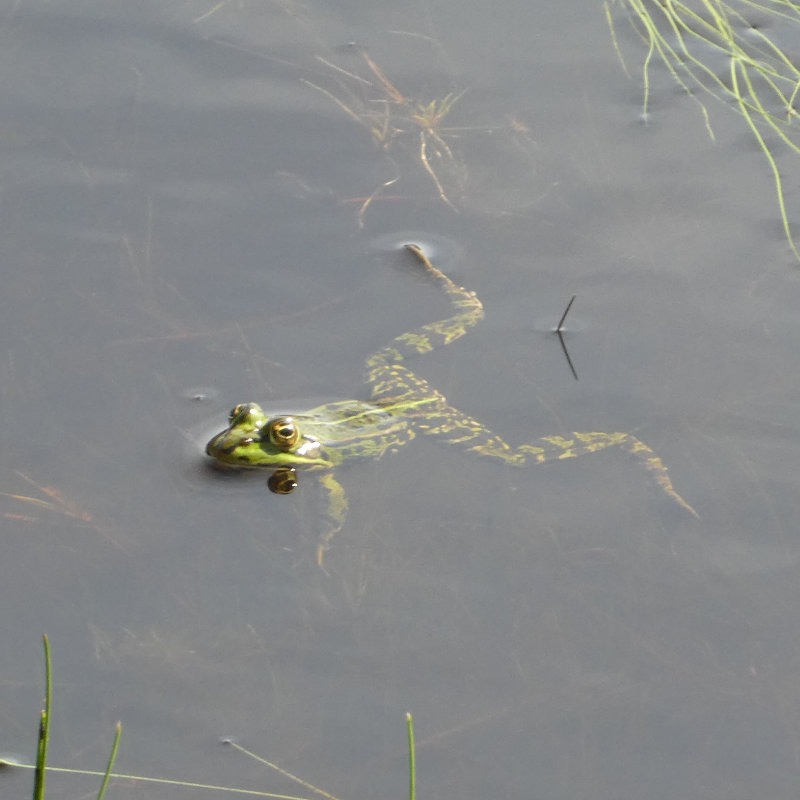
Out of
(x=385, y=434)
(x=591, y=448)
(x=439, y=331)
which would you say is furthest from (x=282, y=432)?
(x=591, y=448)

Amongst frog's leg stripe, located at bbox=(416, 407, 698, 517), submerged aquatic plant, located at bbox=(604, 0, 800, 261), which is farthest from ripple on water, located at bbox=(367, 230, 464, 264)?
submerged aquatic plant, located at bbox=(604, 0, 800, 261)

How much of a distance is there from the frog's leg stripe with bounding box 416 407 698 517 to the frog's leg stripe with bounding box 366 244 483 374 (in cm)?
45

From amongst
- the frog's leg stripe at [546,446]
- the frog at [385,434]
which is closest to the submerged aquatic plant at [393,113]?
the frog at [385,434]

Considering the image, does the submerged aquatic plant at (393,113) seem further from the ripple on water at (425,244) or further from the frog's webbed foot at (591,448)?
the frog's webbed foot at (591,448)

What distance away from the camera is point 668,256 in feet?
20.7

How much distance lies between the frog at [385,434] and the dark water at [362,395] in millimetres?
76

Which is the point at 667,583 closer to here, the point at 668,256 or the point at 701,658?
the point at 701,658

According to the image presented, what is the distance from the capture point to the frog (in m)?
5.49

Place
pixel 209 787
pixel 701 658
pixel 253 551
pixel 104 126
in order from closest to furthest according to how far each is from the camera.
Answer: pixel 209 787 < pixel 701 658 < pixel 253 551 < pixel 104 126

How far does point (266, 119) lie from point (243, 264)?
3.54ft

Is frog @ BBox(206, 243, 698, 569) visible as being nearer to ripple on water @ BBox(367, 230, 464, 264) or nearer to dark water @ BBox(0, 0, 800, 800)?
dark water @ BBox(0, 0, 800, 800)

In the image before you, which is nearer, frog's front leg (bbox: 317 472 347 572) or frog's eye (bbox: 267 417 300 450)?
frog's front leg (bbox: 317 472 347 572)

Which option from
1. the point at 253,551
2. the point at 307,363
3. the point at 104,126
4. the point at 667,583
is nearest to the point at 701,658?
the point at 667,583

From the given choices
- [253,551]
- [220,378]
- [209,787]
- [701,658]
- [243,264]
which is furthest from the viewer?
[243,264]
